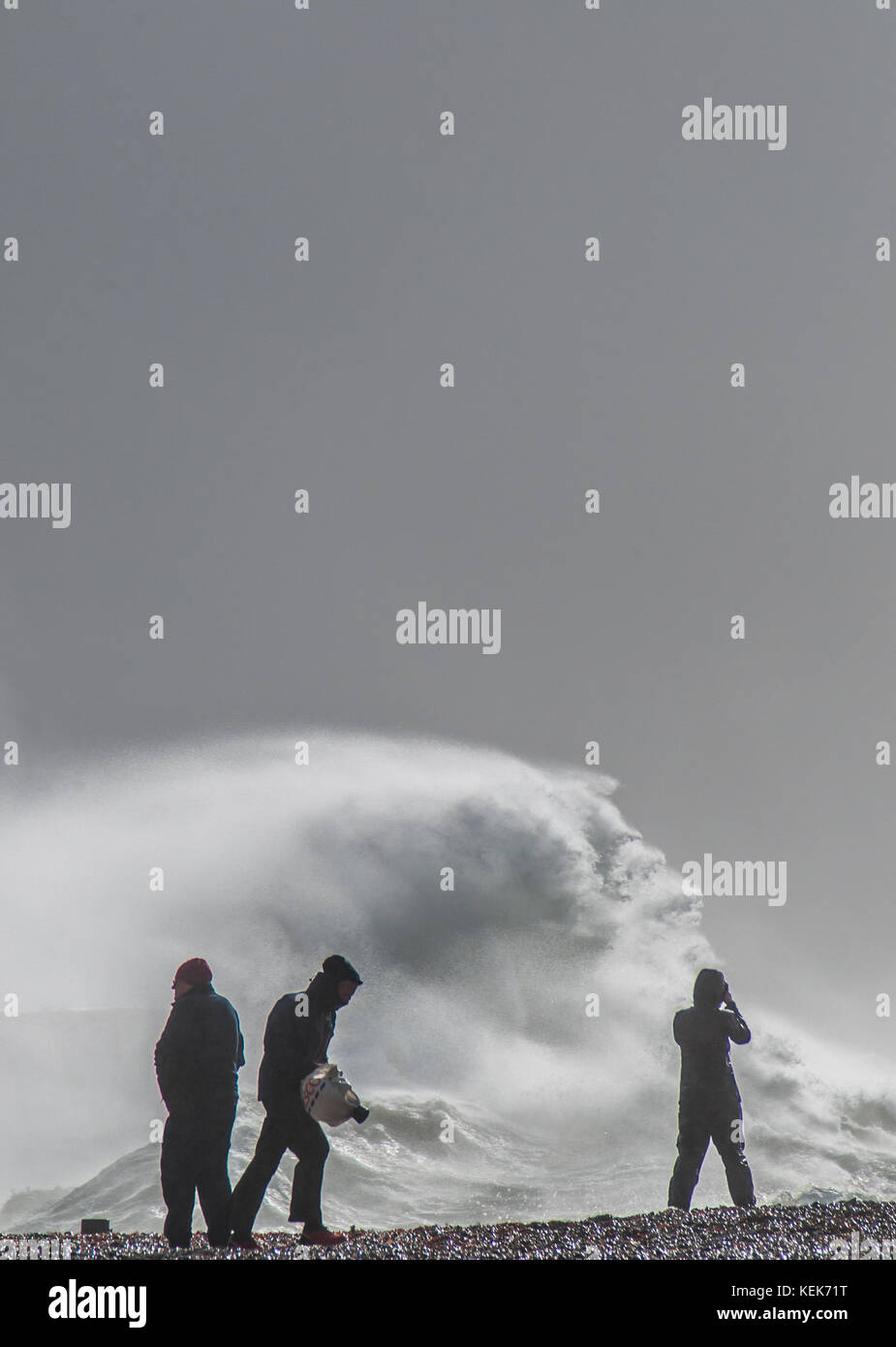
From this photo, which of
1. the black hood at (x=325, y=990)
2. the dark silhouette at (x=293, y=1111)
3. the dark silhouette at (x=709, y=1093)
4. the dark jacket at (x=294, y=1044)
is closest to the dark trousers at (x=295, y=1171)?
the dark silhouette at (x=293, y=1111)

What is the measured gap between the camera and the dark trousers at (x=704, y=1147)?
35.3 feet

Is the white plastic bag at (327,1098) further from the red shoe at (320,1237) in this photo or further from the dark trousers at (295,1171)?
the red shoe at (320,1237)

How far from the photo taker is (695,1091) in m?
10.9

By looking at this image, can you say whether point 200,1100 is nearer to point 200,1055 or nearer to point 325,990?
point 200,1055

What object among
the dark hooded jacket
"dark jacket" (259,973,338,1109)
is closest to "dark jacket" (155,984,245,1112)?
"dark jacket" (259,973,338,1109)

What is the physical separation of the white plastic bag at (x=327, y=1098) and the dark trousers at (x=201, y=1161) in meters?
0.79

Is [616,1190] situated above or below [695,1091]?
below

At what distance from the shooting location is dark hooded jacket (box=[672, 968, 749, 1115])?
10.9 m

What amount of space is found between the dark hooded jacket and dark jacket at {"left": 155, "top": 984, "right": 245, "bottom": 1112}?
435 cm

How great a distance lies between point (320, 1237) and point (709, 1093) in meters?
4.38
